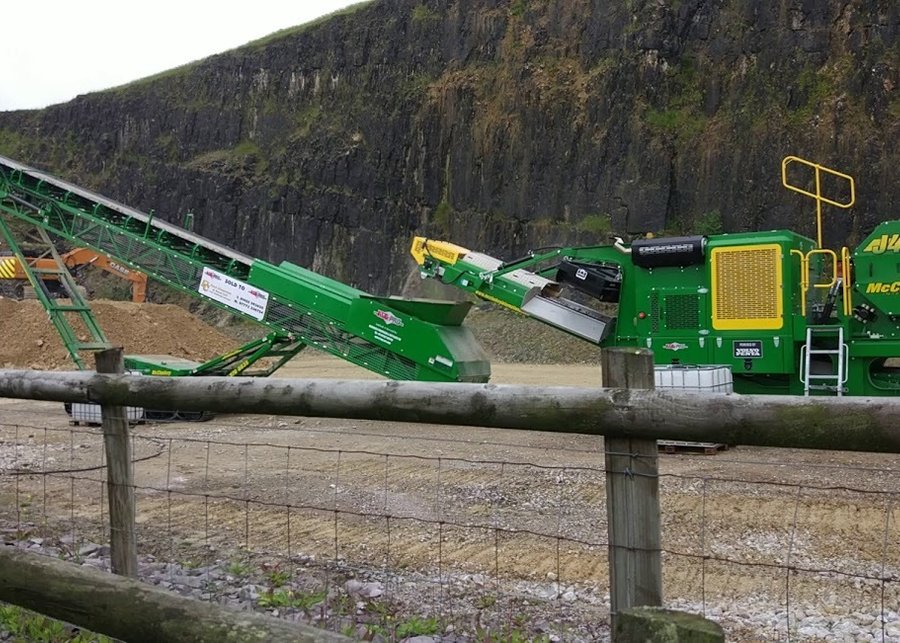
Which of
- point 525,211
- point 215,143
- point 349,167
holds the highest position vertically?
point 215,143

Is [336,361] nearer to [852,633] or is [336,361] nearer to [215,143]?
[852,633]

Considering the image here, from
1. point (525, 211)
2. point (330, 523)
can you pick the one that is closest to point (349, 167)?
point (525, 211)

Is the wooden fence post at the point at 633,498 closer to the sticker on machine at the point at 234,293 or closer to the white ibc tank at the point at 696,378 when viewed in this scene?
the white ibc tank at the point at 696,378

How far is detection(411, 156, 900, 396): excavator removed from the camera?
10.2 m

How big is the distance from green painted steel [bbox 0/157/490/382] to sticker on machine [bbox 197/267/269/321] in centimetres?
2

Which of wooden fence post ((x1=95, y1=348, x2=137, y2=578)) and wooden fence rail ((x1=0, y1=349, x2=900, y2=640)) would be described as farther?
wooden fence post ((x1=95, y1=348, x2=137, y2=578))

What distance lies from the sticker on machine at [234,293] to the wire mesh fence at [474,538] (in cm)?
439

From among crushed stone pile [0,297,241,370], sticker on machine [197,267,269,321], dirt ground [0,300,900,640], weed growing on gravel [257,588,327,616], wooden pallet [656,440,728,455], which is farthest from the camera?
crushed stone pile [0,297,241,370]

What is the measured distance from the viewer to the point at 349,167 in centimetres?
4494

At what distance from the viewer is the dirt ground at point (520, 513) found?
481 cm

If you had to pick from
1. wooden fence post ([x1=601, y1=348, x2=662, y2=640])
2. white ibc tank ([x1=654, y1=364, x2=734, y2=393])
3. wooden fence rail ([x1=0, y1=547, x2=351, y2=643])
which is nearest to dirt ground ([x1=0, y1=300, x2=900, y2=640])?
wooden fence post ([x1=601, y1=348, x2=662, y2=640])

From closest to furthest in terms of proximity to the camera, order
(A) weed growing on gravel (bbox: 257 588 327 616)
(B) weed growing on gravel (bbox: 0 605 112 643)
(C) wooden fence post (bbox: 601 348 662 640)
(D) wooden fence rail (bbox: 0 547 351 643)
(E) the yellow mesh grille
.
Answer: (D) wooden fence rail (bbox: 0 547 351 643)
(C) wooden fence post (bbox: 601 348 662 640)
(B) weed growing on gravel (bbox: 0 605 112 643)
(A) weed growing on gravel (bbox: 257 588 327 616)
(E) the yellow mesh grille

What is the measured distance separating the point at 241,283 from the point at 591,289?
599 cm

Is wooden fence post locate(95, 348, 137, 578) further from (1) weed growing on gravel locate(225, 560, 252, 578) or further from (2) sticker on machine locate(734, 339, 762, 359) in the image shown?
(2) sticker on machine locate(734, 339, 762, 359)
